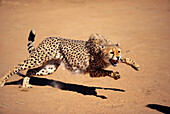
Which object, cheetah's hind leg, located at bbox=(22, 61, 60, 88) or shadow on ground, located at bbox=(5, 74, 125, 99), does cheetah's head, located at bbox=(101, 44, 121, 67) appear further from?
cheetah's hind leg, located at bbox=(22, 61, 60, 88)

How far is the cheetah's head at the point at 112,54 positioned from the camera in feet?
14.6

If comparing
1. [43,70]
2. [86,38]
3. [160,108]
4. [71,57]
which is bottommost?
[160,108]

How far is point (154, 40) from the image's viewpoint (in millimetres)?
9133

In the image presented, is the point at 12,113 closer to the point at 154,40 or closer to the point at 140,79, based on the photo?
the point at 140,79

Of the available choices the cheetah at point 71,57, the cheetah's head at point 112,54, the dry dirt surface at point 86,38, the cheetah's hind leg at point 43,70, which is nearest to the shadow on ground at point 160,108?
the dry dirt surface at point 86,38

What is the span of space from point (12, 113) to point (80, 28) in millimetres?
8184

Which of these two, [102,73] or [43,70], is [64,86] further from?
[102,73]

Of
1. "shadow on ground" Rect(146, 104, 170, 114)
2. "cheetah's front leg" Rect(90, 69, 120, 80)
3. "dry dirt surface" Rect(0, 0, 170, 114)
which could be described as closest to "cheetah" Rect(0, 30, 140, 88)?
"cheetah's front leg" Rect(90, 69, 120, 80)

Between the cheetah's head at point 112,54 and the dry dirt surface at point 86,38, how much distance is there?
759 mm

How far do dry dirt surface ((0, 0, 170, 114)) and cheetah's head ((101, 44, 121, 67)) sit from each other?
0.76 meters

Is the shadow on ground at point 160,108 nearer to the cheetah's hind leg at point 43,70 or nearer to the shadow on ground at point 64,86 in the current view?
the shadow on ground at point 64,86

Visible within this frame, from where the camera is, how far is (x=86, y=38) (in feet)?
31.3

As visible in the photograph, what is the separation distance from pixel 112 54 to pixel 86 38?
5131 millimetres

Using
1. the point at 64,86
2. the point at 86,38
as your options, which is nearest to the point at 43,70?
the point at 64,86
